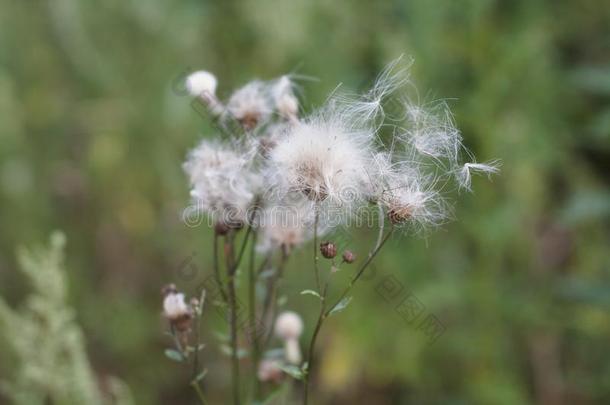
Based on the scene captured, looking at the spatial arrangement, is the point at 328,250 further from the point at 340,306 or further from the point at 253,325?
the point at 253,325

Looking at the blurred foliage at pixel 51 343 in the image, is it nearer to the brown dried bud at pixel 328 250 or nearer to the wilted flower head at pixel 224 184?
the wilted flower head at pixel 224 184

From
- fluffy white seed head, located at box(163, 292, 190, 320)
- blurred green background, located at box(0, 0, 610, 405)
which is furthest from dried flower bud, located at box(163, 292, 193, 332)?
blurred green background, located at box(0, 0, 610, 405)

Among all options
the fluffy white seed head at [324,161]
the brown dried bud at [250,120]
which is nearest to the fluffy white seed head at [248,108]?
the brown dried bud at [250,120]

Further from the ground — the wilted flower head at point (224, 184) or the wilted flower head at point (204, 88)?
the wilted flower head at point (204, 88)

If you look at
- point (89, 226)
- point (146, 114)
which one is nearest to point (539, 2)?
point (146, 114)

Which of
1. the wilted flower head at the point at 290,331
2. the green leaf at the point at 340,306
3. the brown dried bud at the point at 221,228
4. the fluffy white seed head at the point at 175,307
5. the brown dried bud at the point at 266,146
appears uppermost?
the brown dried bud at the point at 266,146

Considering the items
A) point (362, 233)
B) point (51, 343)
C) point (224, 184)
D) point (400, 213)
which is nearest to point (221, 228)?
point (224, 184)
